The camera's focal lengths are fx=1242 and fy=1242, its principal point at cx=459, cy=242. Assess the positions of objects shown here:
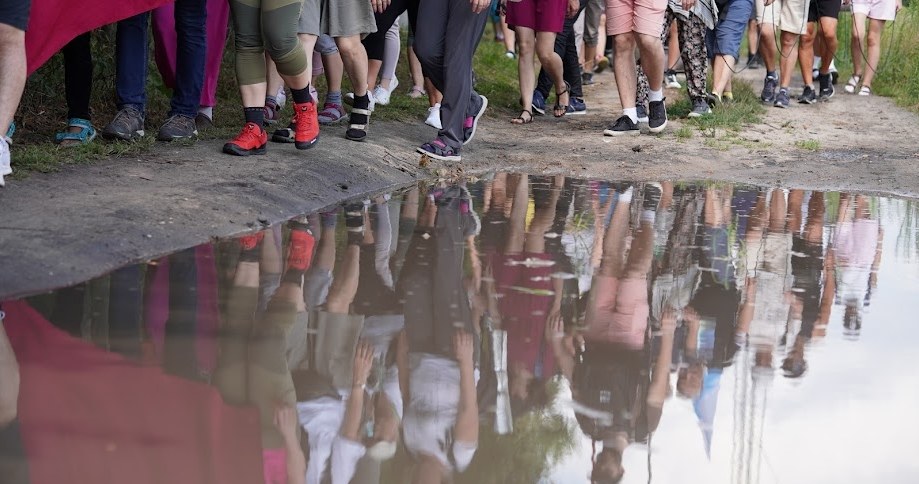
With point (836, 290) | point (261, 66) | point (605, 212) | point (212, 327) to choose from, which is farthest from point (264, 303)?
point (261, 66)

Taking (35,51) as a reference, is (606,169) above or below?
below

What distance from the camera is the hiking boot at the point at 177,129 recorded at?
656 centimetres

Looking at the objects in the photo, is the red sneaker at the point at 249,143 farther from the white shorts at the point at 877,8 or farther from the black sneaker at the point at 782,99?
the white shorts at the point at 877,8

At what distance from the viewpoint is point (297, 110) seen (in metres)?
6.52

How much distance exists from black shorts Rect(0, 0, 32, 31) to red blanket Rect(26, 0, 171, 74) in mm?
656

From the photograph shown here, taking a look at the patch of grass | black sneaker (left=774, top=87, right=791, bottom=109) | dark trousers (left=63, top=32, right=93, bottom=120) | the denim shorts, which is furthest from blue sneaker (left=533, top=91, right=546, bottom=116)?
dark trousers (left=63, top=32, right=93, bottom=120)

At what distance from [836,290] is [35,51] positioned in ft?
12.2

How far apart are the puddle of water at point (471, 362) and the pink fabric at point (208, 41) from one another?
252cm

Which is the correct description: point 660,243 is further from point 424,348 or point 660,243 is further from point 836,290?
point 424,348

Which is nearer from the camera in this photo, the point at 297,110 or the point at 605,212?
the point at 605,212

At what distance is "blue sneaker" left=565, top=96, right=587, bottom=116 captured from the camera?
10352 mm

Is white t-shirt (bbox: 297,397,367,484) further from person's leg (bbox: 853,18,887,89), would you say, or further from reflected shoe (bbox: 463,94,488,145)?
person's leg (bbox: 853,18,887,89)

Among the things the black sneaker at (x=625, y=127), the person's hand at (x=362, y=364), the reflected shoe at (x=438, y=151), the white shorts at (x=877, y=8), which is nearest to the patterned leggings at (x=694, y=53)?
the black sneaker at (x=625, y=127)

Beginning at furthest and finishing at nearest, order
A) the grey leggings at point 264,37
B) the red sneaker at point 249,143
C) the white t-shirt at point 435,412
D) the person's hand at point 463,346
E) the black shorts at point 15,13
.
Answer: the red sneaker at point 249,143, the grey leggings at point 264,37, the black shorts at point 15,13, the person's hand at point 463,346, the white t-shirt at point 435,412
